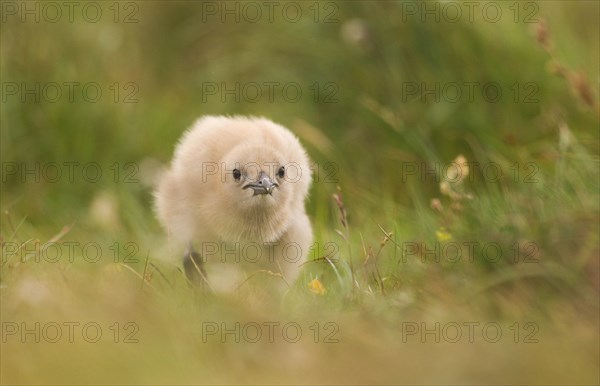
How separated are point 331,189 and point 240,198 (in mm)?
1718

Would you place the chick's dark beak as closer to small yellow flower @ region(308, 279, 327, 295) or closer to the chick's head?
the chick's head

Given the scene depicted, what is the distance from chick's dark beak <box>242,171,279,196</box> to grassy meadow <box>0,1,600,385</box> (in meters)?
0.26

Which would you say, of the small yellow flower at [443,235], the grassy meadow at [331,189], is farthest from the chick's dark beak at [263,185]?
the small yellow flower at [443,235]

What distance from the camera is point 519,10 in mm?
5684

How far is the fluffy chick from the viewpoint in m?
3.60

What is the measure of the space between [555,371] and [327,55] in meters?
4.08

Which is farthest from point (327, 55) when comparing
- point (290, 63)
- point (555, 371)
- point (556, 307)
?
point (555, 371)

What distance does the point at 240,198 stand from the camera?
364 centimetres

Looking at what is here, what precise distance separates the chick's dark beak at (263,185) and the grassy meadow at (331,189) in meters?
0.26

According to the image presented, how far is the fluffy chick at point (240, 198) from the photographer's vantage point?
3.60 meters

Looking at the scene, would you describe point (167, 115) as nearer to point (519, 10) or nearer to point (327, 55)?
point (327, 55)

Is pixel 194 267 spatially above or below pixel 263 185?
below

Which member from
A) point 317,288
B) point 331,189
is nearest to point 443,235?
point 317,288

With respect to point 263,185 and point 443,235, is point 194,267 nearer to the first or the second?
point 263,185
